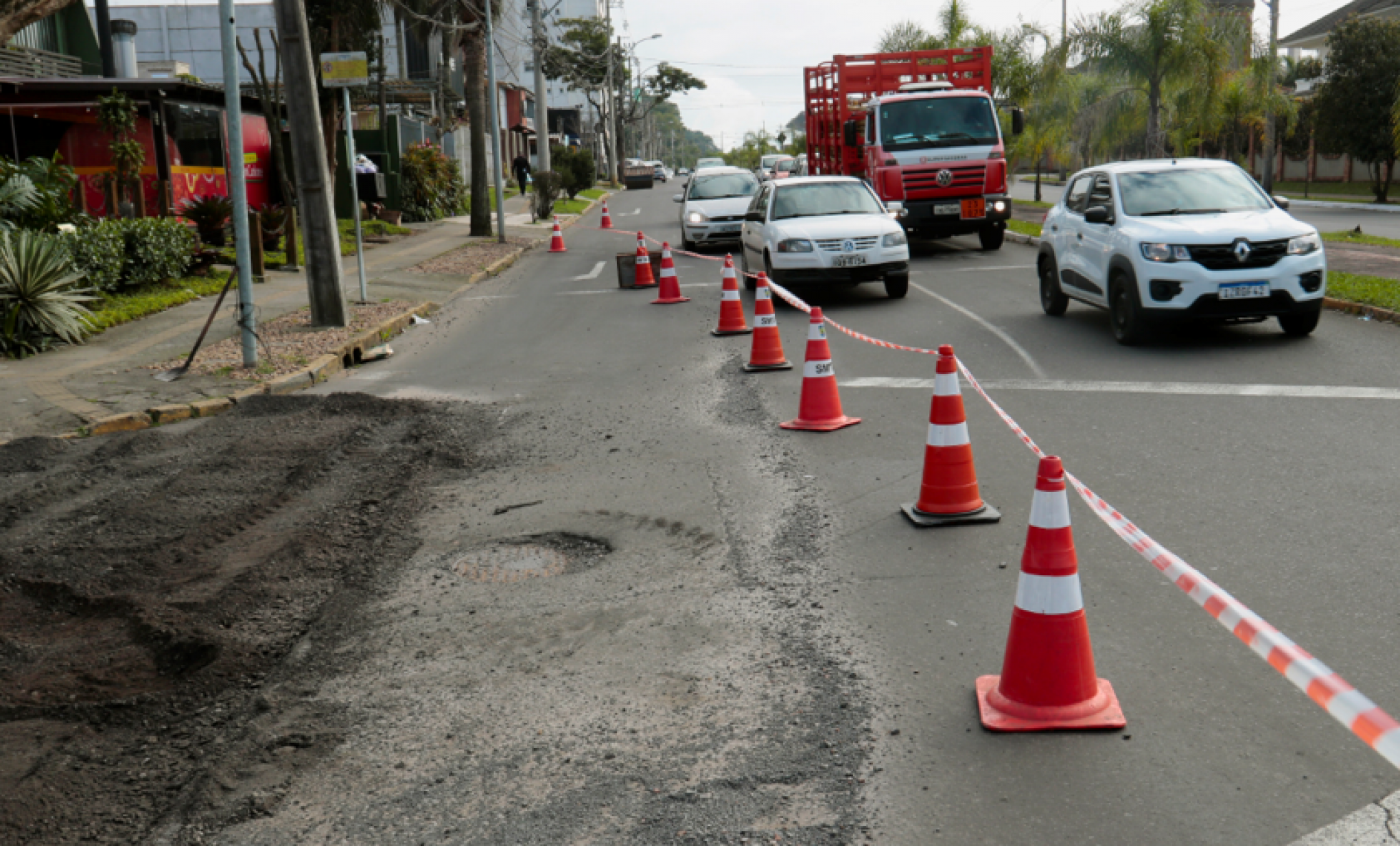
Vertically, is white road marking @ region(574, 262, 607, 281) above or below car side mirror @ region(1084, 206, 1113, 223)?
below

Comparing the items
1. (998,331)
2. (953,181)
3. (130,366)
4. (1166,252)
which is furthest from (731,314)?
(953,181)

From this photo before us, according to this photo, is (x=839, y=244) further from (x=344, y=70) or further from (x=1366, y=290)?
(x=344, y=70)

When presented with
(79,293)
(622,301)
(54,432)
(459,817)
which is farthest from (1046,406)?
(79,293)

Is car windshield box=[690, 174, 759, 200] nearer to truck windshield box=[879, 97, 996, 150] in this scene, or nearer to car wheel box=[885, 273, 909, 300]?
truck windshield box=[879, 97, 996, 150]

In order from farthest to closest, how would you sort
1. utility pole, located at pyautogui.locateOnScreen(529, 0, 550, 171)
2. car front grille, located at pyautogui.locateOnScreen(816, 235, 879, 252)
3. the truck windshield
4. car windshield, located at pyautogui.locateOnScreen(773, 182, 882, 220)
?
utility pole, located at pyautogui.locateOnScreen(529, 0, 550, 171) < the truck windshield < car windshield, located at pyautogui.locateOnScreen(773, 182, 882, 220) < car front grille, located at pyautogui.locateOnScreen(816, 235, 879, 252)

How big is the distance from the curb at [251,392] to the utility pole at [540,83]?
29193mm

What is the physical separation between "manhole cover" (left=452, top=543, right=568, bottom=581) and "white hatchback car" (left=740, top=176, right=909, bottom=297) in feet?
30.9

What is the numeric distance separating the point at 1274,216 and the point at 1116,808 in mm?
9297

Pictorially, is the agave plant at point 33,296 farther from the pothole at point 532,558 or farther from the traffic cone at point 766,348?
the pothole at point 532,558

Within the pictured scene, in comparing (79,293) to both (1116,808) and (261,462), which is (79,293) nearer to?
(261,462)

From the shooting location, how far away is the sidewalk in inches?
367

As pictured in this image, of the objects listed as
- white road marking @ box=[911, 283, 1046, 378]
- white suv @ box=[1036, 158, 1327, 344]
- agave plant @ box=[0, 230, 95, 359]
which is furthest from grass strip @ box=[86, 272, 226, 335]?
white suv @ box=[1036, 158, 1327, 344]

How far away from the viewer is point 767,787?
11.3 ft

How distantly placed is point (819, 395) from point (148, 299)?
34.7 ft
